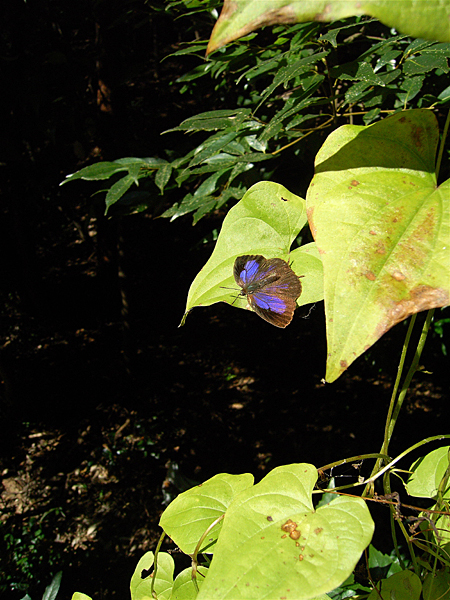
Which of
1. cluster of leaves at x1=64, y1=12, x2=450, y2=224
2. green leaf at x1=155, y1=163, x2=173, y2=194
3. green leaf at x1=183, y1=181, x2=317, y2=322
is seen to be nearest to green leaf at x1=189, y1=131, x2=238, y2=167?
cluster of leaves at x1=64, y1=12, x2=450, y2=224

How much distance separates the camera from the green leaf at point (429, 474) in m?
A: 0.76

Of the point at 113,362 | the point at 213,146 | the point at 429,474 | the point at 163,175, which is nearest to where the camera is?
the point at 429,474

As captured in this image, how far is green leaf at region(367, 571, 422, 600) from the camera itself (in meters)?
0.65

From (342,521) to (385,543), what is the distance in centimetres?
250

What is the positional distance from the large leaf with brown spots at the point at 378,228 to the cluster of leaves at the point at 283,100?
0.75 metres

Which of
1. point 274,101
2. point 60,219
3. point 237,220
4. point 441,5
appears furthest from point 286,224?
point 60,219

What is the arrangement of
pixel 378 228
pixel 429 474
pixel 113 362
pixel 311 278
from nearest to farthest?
pixel 378 228 < pixel 311 278 < pixel 429 474 < pixel 113 362

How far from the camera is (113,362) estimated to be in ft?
12.6

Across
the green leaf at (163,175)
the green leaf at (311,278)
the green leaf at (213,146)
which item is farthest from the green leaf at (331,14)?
the green leaf at (163,175)

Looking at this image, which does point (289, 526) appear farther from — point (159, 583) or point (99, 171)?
point (99, 171)

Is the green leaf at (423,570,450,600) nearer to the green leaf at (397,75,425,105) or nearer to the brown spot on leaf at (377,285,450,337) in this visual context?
the brown spot on leaf at (377,285,450,337)

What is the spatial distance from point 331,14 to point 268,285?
1.32 ft

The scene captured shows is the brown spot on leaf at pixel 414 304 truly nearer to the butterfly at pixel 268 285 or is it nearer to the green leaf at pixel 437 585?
the butterfly at pixel 268 285

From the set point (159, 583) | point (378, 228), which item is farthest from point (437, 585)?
point (378, 228)
